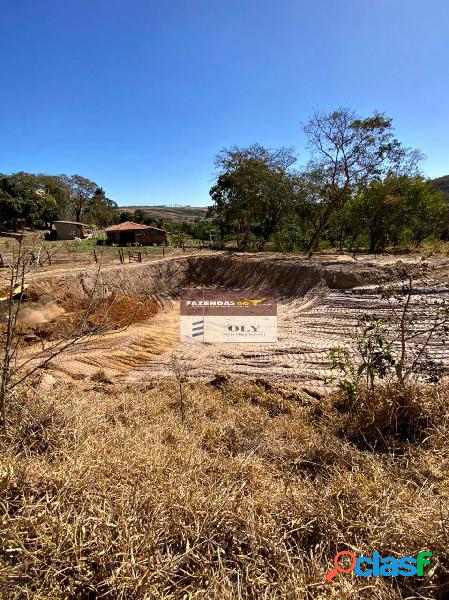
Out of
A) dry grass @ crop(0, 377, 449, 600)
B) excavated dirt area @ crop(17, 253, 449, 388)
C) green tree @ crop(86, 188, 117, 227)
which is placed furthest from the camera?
green tree @ crop(86, 188, 117, 227)

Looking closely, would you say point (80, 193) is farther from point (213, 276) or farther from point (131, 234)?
point (213, 276)

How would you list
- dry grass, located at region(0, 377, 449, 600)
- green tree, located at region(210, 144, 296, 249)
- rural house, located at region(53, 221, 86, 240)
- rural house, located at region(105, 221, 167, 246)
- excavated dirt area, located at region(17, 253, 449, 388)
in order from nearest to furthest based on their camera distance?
dry grass, located at region(0, 377, 449, 600)
excavated dirt area, located at region(17, 253, 449, 388)
green tree, located at region(210, 144, 296, 249)
rural house, located at region(105, 221, 167, 246)
rural house, located at region(53, 221, 86, 240)

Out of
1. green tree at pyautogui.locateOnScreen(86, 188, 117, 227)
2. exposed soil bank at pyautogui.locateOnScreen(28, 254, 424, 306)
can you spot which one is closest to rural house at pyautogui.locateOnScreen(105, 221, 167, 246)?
exposed soil bank at pyautogui.locateOnScreen(28, 254, 424, 306)

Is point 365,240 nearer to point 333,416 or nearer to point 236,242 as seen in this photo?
point 236,242

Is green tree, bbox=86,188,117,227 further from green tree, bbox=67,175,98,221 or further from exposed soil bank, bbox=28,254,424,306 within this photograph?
exposed soil bank, bbox=28,254,424,306

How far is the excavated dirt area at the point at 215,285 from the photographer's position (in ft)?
26.1

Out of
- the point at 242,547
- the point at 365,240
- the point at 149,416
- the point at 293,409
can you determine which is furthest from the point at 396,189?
the point at 242,547

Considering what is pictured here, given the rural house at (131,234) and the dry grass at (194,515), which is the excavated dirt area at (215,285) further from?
the rural house at (131,234)

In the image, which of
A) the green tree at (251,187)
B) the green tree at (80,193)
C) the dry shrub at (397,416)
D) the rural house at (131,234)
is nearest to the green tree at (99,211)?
the green tree at (80,193)

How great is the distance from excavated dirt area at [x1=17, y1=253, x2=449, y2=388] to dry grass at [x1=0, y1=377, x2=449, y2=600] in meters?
2.26

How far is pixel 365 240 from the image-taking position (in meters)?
23.1

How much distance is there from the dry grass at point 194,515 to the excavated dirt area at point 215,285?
7.42 ft

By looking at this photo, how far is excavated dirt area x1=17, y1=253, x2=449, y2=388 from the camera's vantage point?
7965 mm

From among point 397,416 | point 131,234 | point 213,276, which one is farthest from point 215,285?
point 131,234
